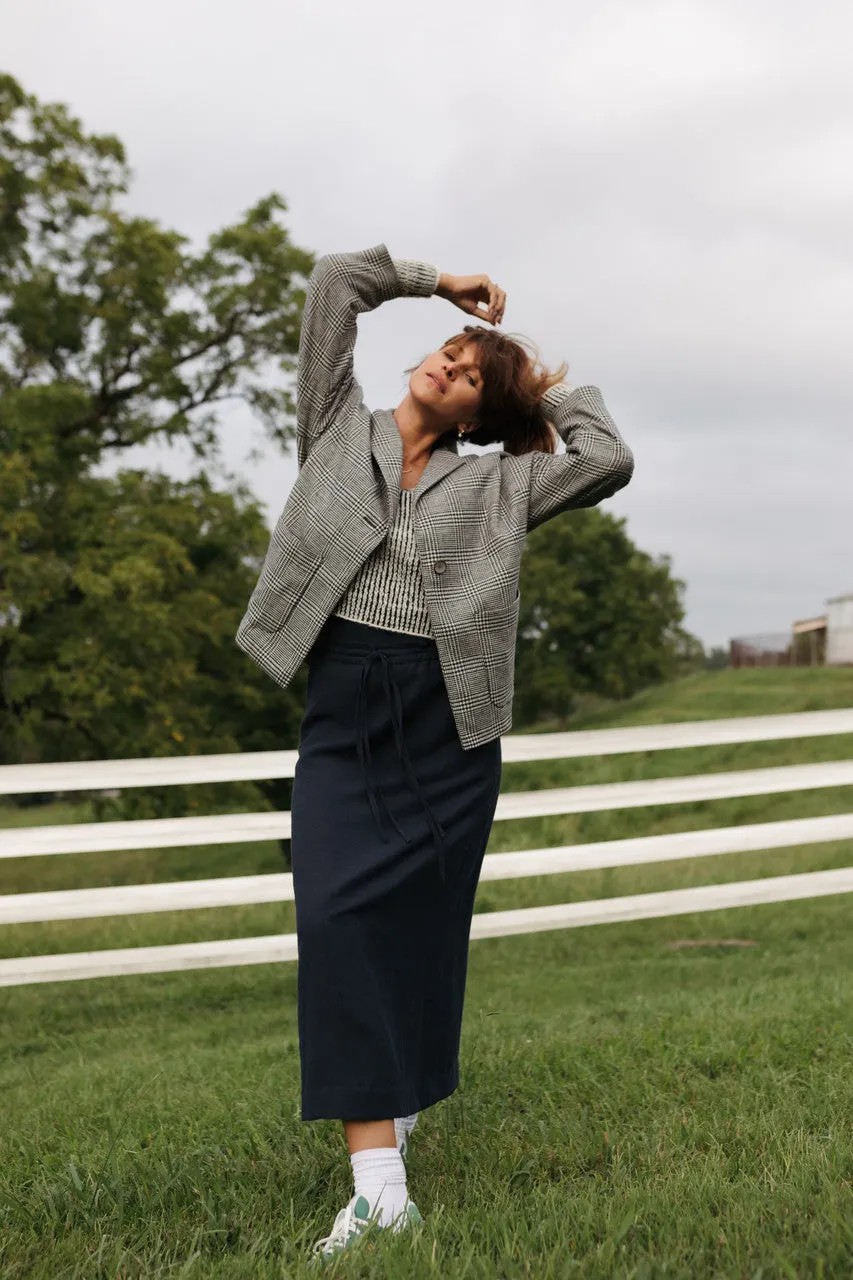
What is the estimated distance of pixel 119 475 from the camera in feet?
50.7

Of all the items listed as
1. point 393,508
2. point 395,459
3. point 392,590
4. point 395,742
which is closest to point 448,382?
point 395,459

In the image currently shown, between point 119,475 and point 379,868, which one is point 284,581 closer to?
point 379,868

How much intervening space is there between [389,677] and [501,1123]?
1.20m

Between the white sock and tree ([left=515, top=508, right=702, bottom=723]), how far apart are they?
31039 millimetres

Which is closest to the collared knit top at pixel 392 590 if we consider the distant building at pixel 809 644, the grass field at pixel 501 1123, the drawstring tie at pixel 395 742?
the drawstring tie at pixel 395 742

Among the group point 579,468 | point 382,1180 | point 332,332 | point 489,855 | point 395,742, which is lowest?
point 382,1180

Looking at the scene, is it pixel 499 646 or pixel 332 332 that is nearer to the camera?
pixel 499 646

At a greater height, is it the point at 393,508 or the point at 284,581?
the point at 393,508

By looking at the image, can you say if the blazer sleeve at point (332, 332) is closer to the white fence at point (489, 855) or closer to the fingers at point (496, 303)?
the fingers at point (496, 303)

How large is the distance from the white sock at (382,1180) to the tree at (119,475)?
37.6 feet

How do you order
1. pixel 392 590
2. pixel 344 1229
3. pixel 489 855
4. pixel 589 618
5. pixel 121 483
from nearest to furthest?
pixel 344 1229 → pixel 392 590 → pixel 489 855 → pixel 121 483 → pixel 589 618

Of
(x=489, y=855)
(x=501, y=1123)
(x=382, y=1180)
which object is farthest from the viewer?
(x=489, y=855)

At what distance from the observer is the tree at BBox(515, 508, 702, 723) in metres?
34.7

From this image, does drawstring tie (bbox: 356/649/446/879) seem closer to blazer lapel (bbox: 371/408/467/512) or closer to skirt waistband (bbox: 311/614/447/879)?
skirt waistband (bbox: 311/614/447/879)
